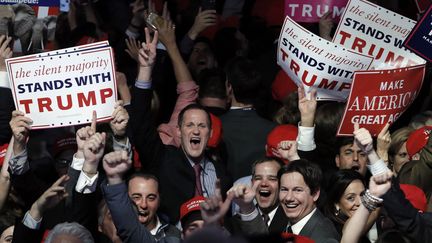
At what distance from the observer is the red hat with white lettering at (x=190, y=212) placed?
296 inches

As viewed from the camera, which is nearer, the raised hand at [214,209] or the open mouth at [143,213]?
the raised hand at [214,209]

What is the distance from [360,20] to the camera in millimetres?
9039

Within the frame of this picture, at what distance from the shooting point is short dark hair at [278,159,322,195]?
7.54 m

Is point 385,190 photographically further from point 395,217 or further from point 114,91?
point 114,91

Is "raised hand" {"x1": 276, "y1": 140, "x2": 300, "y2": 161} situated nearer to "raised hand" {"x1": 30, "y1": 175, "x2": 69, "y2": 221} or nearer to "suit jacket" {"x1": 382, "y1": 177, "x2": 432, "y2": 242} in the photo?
"suit jacket" {"x1": 382, "y1": 177, "x2": 432, "y2": 242}

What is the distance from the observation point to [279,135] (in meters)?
8.67

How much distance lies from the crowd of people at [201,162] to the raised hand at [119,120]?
1 centimetres

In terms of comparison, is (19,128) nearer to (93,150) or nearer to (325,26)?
(93,150)

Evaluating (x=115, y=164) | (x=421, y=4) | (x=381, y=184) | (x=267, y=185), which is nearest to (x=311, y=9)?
(x=421, y=4)

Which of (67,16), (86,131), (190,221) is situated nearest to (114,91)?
(86,131)

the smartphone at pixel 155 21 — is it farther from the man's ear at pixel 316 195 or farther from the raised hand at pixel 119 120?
the man's ear at pixel 316 195

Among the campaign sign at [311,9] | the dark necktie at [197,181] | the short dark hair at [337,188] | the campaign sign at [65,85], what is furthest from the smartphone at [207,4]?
the short dark hair at [337,188]

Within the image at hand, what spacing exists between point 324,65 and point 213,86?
1229 millimetres

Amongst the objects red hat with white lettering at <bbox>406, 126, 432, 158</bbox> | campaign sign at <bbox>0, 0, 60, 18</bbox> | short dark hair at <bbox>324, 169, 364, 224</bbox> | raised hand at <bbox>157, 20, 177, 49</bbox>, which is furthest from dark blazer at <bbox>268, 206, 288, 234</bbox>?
campaign sign at <bbox>0, 0, 60, 18</bbox>
